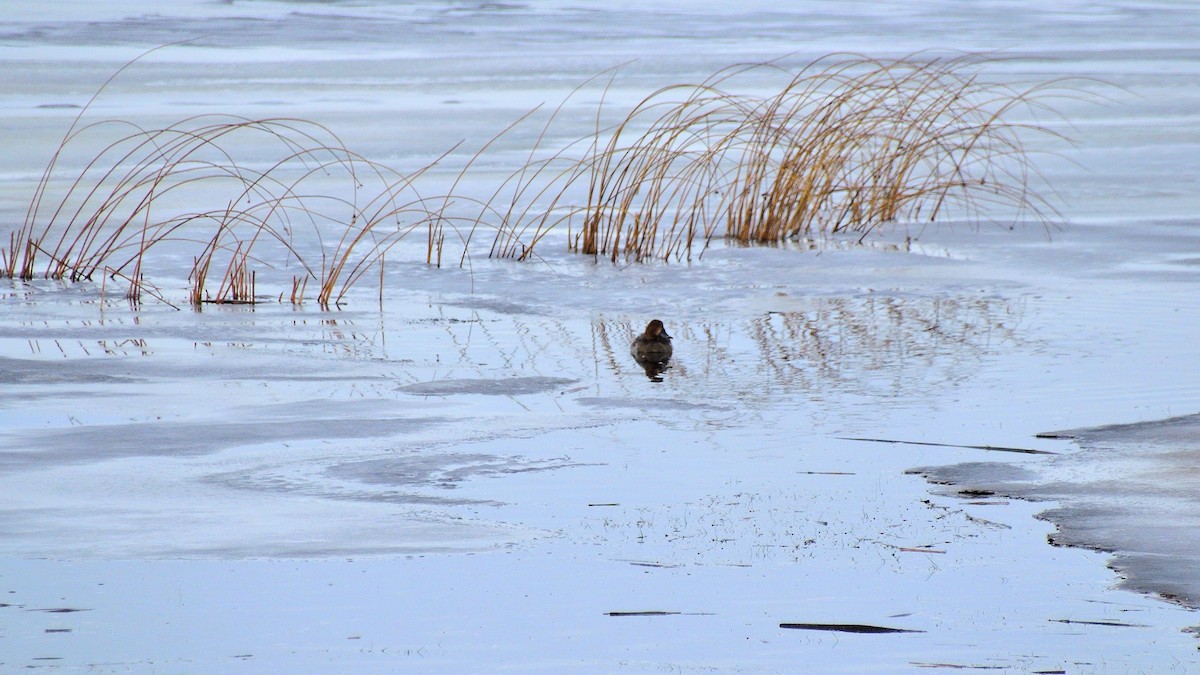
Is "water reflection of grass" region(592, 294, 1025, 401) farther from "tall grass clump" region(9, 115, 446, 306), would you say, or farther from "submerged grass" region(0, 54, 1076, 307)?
"tall grass clump" region(9, 115, 446, 306)

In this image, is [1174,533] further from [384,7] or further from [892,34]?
[384,7]

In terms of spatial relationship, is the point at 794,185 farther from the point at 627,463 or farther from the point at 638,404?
the point at 627,463

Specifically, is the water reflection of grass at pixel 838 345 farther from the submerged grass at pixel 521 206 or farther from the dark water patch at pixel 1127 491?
the submerged grass at pixel 521 206

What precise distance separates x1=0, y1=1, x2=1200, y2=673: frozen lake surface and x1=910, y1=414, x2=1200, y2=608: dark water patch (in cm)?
2

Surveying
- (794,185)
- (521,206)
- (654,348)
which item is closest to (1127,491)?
(654,348)

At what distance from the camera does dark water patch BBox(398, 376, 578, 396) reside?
21.1ft

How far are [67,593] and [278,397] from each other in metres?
2.32

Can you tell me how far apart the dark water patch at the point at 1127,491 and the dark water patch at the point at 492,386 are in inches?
73.9

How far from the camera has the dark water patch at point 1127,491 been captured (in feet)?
13.7

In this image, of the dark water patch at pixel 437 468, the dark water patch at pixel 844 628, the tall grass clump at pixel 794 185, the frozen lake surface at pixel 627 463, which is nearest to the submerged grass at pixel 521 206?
the tall grass clump at pixel 794 185

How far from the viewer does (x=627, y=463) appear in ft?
17.3

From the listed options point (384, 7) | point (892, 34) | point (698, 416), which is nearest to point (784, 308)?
point (698, 416)

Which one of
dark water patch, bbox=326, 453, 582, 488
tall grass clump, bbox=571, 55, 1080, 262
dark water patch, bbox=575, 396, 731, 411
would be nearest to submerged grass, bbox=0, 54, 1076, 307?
tall grass clump, bbox=571, 55, 1080, 262

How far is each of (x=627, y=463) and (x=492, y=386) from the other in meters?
1.39
